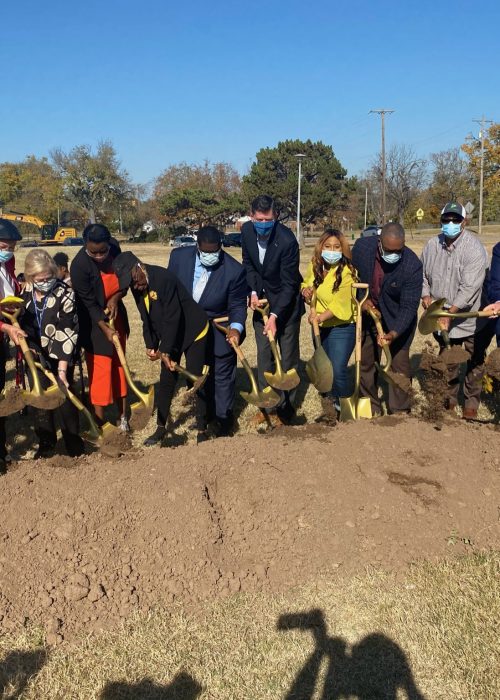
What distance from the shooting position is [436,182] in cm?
4722

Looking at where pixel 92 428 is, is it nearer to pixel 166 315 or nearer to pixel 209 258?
pixel 166 315

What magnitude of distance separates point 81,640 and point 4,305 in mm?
2238

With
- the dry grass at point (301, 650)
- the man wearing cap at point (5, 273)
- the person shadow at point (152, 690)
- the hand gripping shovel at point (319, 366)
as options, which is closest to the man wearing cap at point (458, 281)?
the hand gripping shovel at point (319, 366)

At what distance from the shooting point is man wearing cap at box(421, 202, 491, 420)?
463 cm

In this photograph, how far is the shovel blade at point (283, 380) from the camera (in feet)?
14.8

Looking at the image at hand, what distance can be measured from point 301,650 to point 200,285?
2.64 metres

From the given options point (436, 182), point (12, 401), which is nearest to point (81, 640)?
point (12, 401)

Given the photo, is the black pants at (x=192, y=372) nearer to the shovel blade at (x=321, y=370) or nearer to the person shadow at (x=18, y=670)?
the shovel blade at (x=321, y=370)

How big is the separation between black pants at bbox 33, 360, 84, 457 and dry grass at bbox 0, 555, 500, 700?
5.44ft

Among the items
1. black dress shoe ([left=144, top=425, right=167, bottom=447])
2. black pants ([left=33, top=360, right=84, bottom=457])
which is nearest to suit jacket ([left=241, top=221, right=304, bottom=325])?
black dress shoe ([left=144, top=425, right=167, bottom=447])

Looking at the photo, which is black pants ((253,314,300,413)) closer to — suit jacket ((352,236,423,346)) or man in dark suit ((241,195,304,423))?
man in dark suit ((241,195,304,423))

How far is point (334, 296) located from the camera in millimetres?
4516

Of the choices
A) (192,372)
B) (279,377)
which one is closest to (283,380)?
(279,377)

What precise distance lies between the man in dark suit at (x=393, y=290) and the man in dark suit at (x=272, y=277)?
551 mm
